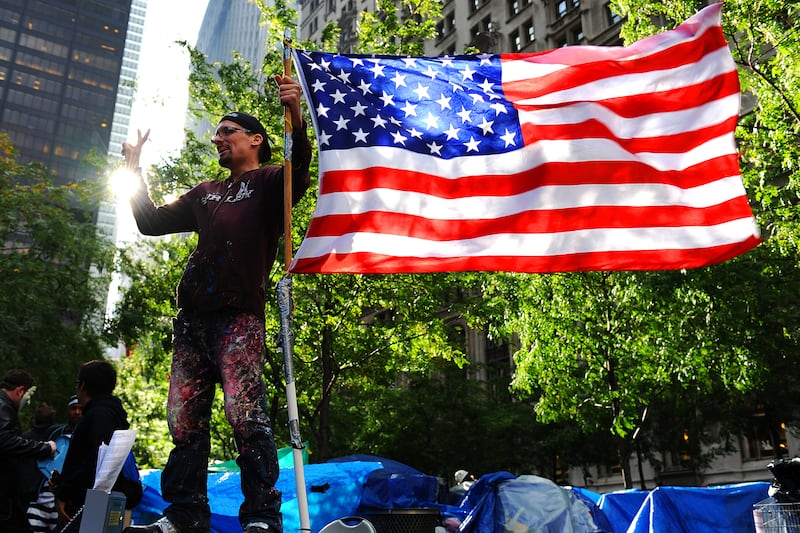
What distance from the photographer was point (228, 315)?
12.0 ft

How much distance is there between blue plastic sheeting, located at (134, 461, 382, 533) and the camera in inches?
280

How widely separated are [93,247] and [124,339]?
10.1ft

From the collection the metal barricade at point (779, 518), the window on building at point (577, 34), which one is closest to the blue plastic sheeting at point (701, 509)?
the metal barricade at point (779, 518)

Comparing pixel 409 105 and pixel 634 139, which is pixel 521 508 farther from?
pixel 409 105

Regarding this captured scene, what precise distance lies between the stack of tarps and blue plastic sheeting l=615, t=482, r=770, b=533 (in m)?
2.01

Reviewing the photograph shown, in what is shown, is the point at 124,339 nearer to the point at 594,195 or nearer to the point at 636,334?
the point at 636,334

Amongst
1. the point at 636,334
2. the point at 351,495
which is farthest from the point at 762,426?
the point at 351,495

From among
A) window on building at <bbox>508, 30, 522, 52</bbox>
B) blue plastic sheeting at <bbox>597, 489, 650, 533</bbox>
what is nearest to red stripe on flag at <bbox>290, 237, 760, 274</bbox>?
blue plastic sheeting at <bbox>597, 489, 650, 533</bbox>

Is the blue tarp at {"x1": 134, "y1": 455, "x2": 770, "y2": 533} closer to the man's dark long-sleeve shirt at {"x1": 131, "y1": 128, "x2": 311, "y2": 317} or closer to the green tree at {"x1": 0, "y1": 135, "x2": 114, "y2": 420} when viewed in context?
the man's dark long-sleeve shirt at {"x1": 131, "y1": 128, "x2": 311, "y2": 317}

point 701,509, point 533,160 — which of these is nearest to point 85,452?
point 533,160

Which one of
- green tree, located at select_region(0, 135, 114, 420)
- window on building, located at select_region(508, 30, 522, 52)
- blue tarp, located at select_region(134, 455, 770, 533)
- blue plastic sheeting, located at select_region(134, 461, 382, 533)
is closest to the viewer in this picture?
blue tarp, located at select_region(134, 455, 770, 533)

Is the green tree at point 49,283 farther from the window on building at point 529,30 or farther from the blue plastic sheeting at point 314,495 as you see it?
the window on building at point 529,30

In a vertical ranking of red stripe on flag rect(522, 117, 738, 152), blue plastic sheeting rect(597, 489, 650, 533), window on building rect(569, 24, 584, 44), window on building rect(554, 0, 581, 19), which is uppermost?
window on building rect(554, 0, 581, 19)

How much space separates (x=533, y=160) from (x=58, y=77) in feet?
402
